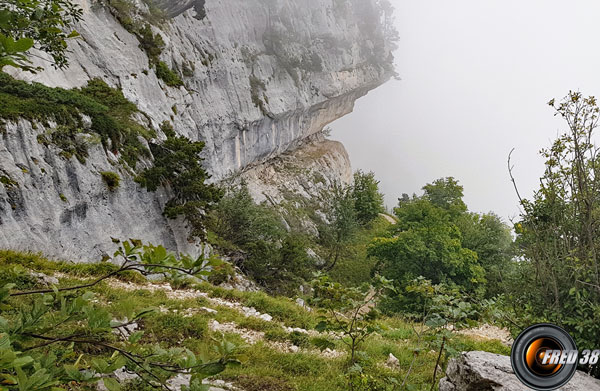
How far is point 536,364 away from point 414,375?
2963 mm

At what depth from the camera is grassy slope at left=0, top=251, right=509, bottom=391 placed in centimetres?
479

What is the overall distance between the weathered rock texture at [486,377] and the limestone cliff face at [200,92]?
9.66m

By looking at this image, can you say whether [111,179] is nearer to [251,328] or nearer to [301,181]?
[251,328]

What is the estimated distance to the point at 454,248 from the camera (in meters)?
17.3

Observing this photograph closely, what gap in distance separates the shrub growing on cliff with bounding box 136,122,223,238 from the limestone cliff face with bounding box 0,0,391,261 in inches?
23.5

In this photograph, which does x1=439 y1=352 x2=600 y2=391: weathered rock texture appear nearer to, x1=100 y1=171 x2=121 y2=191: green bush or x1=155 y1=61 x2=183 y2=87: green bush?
x1=100 y1=171 x2=121 y2=191: green bush

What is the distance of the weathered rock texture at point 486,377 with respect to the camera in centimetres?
327

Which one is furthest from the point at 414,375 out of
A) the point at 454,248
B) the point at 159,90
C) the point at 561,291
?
the point at 159,90

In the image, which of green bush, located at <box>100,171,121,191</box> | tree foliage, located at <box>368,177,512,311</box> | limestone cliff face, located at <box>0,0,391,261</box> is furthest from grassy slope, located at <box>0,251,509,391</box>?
tree foliage, located at <box>368,177,512,311</box>

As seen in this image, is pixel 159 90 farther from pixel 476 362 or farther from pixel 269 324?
pixel 476 362

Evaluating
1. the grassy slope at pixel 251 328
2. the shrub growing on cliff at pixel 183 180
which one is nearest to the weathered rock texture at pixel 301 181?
the shrub growing on cliff at pixel 183 180
